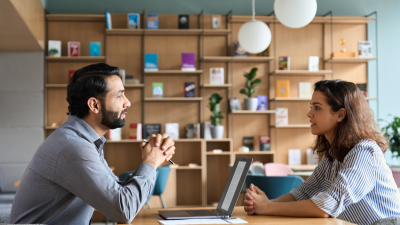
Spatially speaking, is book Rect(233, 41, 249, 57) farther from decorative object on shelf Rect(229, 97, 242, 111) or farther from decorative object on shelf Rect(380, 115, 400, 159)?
decorative object on shelf Rect(380, 115, 400, 159)

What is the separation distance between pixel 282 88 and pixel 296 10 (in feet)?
8.11

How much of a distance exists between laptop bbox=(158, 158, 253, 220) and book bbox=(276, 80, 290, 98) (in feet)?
14.8

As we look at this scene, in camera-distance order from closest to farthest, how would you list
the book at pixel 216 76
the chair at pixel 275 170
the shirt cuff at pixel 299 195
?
the shirt cuff at pixel 299 195 < the chair at pixel 275 170 < the book at pixel 216 76

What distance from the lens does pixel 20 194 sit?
1442mm

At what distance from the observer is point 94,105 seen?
1.62 metres

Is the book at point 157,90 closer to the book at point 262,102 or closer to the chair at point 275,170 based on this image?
the book at point 262,102

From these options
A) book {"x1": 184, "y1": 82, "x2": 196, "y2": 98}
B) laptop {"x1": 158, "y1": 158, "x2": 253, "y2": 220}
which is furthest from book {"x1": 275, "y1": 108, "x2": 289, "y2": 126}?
laptop {"x1": 158, "y1": 158, "x2": 253, "y2": 220}

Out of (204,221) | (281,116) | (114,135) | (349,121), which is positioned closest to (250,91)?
(281,116)

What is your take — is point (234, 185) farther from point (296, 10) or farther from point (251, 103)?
point (251, 103)

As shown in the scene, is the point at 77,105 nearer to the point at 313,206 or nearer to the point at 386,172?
the point at 313,206

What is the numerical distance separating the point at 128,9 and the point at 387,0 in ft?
14.4

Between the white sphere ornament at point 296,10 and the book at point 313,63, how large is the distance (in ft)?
7.58

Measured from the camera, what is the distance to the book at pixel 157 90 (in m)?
5.86

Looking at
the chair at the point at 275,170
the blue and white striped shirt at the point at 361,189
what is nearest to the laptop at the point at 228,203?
the blue and white striped shirt at the point at 361,189
